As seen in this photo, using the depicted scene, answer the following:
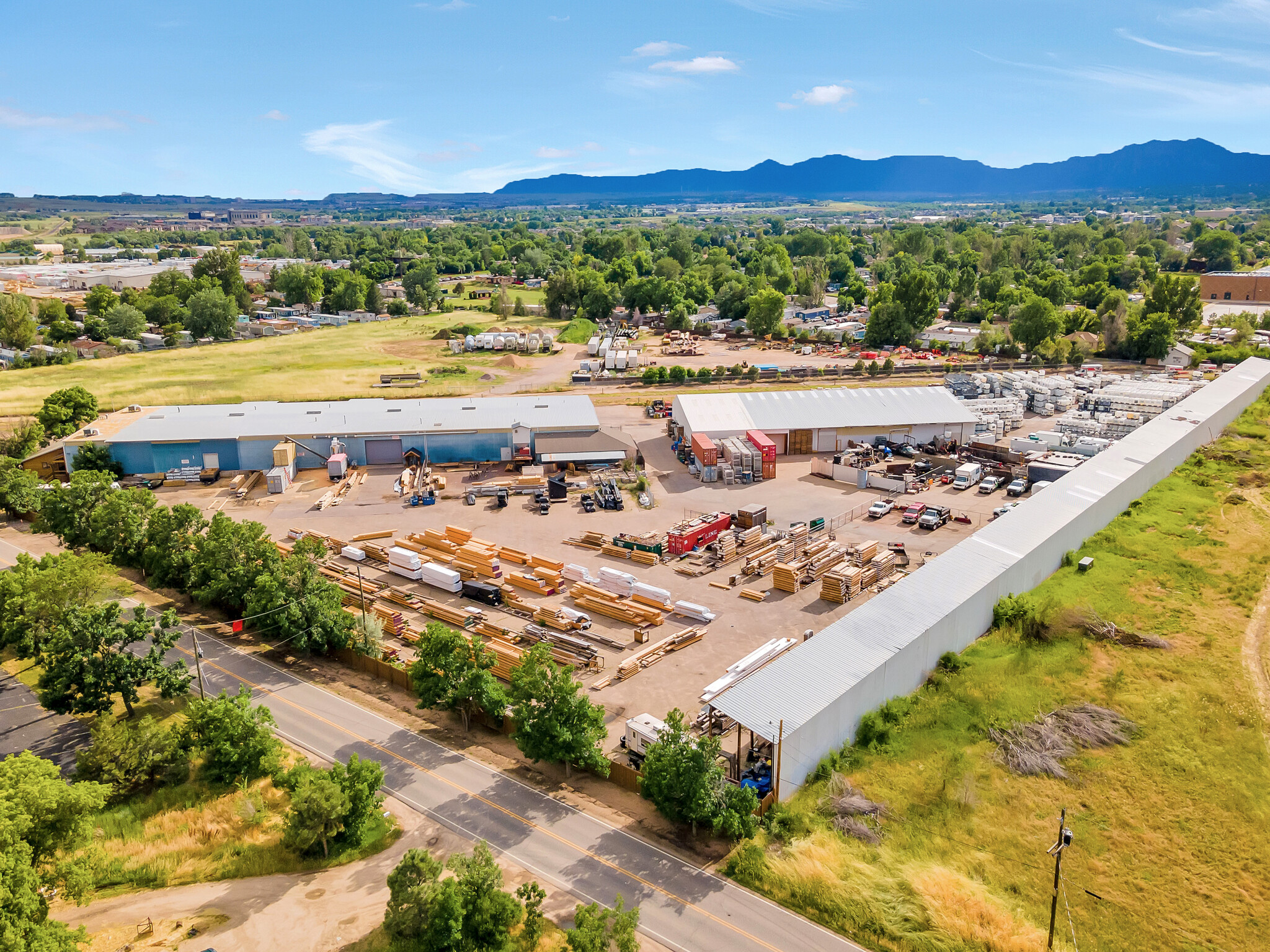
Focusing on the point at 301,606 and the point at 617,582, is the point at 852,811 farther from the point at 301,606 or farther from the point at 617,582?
the point at 301,606

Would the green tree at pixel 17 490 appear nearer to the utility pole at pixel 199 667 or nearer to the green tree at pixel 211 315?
the utility pole at pixel 199 667

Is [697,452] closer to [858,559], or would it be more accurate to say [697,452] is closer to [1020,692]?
[858,559]

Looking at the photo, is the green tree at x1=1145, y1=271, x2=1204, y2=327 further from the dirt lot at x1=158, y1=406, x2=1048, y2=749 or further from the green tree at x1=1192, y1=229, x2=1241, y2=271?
the green tree at x1=1192, y1=229, x2=1241, y2=271

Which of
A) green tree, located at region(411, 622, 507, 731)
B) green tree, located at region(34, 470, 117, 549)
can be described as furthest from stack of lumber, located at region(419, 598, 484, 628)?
green tree, located at region(34, 470, 117, 549)

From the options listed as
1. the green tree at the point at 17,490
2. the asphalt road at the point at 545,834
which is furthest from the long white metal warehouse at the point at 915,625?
the green tree at the point at 17,490

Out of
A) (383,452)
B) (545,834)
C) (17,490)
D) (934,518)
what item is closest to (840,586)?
(934,518)
